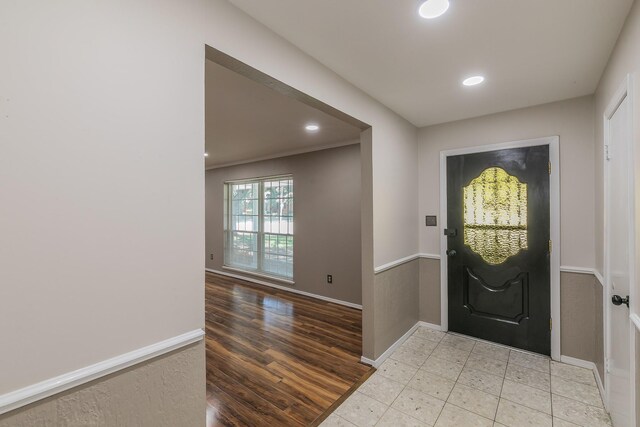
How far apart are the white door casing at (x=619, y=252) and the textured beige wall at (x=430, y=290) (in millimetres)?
1446

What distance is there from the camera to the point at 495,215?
9.50 feet

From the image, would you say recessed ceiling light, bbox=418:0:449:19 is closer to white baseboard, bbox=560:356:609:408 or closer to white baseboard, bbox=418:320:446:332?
white baseboard, bbox=560:356:609:408

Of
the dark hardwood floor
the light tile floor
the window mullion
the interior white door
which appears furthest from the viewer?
the window mullion

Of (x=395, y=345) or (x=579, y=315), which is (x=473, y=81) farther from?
(x=395, y=345)

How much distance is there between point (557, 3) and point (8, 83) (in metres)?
2.20

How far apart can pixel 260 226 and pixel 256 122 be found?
2.70 m

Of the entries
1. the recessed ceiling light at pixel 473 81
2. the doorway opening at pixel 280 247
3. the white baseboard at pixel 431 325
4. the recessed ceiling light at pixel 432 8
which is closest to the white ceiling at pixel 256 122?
the doorway opening at pixel 280 247

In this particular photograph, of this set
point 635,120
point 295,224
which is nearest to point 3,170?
point 635,120

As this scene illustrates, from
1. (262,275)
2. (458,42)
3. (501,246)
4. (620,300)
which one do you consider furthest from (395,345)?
(262,275)

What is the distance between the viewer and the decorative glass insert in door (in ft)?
9.16

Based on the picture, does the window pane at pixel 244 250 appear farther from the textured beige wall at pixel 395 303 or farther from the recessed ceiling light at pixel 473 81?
the recessed ceiling light at pixel 473 81

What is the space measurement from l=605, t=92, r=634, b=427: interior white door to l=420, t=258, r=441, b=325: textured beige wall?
147 centimetres

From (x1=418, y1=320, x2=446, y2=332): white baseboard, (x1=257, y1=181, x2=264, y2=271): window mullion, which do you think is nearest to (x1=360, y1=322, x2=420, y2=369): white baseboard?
(x1=418, y1=320, x2=446, y2=332): white baseboard

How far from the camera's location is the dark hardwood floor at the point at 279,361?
2.03 metres
